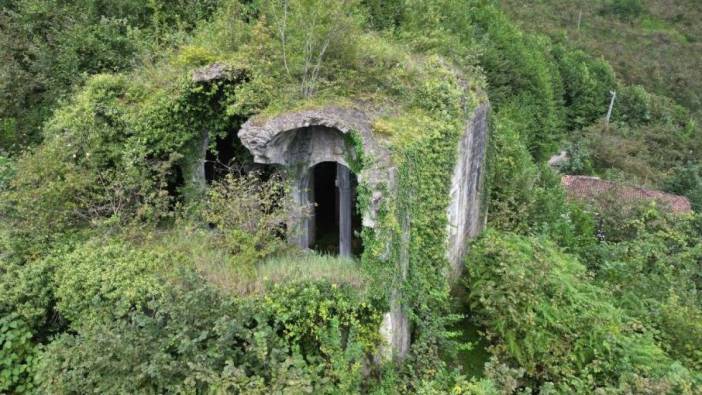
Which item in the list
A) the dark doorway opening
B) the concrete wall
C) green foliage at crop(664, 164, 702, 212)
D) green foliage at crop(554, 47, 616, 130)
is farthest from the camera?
green foliage at crop(554, 47, 616, 130)

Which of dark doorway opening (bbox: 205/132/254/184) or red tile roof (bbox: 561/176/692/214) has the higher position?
dark doorway opening (bbox: 205/132/254/184)

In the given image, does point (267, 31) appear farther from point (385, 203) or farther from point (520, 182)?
point (520, 182)

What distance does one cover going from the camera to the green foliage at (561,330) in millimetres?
8266

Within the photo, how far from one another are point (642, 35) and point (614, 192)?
125 feet

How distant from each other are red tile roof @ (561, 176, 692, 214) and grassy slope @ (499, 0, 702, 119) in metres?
20.5

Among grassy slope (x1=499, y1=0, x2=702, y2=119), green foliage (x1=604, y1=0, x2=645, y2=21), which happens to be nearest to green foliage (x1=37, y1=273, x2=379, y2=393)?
grassy slope (x1=499, y1=0, x2=702, y2=119)

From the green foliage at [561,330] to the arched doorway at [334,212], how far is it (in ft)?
9.27

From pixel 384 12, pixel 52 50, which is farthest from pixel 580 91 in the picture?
pixel 52 50

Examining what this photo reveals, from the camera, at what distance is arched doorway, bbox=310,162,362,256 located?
10.6m

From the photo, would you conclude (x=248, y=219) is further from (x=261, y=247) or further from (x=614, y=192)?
(x=614, y=192)

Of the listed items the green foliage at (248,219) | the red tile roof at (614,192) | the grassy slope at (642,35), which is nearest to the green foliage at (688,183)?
the red tile roof at (614,192)

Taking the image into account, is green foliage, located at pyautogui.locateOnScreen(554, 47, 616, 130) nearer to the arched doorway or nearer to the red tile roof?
the red tile roof

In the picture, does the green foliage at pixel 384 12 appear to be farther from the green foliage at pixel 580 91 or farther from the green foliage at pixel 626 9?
the green foliage at pixel 626 9

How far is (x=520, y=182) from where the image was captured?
13977mm
